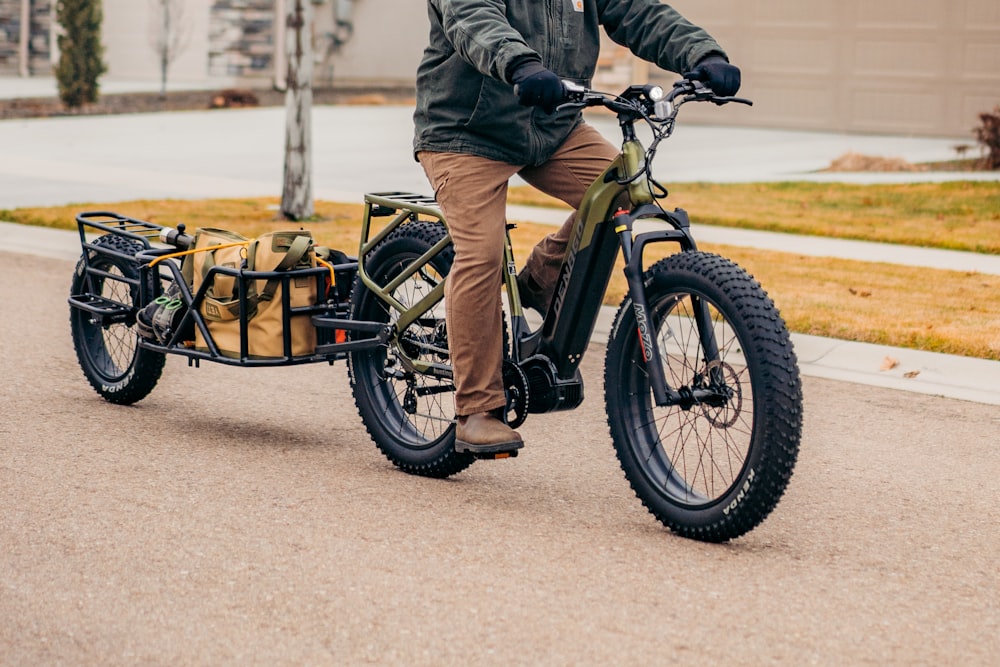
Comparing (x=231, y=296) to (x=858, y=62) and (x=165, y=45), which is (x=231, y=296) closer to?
(x=858, y=62)

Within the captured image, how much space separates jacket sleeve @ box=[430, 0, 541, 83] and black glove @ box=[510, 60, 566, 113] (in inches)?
1.5

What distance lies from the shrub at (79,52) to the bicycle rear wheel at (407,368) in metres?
20.2

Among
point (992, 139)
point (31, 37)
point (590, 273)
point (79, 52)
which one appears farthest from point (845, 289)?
point (31, 37)

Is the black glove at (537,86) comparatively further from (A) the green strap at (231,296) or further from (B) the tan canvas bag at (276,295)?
(A) the green strap at (231,296)

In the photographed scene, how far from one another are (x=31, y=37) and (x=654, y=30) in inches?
1072

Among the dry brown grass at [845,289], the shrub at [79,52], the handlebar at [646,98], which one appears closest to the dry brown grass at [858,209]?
the dry brown grass at [845,289]

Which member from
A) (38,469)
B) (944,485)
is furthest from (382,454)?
(944,485)

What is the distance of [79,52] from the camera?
82.6ft

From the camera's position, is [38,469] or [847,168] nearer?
[38,469]

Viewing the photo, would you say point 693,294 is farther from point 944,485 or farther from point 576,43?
point 944,485

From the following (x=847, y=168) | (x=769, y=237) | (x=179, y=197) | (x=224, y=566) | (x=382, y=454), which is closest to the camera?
(x=224, y=566)

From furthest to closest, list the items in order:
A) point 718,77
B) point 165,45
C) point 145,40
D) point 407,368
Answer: point 145,40
point 165,45
point 407,368
point 718,77

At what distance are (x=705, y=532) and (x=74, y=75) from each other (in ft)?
71.9

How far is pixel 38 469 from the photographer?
18.2 feet
